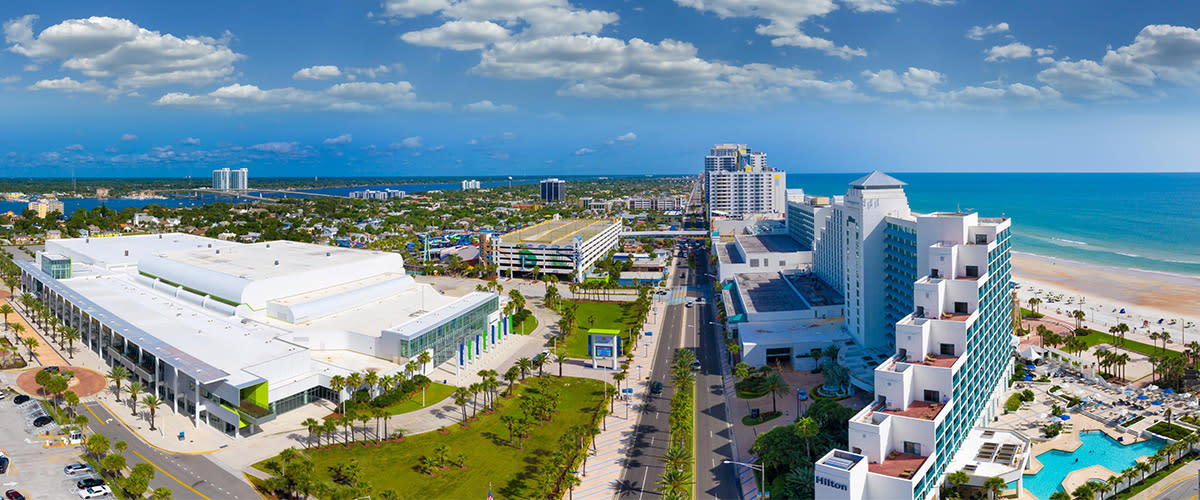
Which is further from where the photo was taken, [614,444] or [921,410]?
[614,444]

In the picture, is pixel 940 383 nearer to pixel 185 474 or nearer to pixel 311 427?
pixel 311 427

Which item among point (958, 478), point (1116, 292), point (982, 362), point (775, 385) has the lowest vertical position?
point (958, 478)

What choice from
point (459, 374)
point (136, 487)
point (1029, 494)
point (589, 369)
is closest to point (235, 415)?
point (136, 487)

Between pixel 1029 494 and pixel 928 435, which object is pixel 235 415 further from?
pixel 1029 494

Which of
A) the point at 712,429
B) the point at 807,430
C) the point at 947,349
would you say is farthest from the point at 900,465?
the point at 712,429

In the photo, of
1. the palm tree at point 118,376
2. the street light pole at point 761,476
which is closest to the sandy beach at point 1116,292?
the street light pole at point 761,476

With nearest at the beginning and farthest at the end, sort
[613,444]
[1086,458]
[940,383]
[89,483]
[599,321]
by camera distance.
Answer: [940,383]
[89,483]
[1086,458]
[613,444]
[599,321]

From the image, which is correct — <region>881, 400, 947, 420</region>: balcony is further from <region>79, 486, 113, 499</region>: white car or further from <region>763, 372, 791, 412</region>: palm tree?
<region>79, 486, 113, 499</region>: white car
